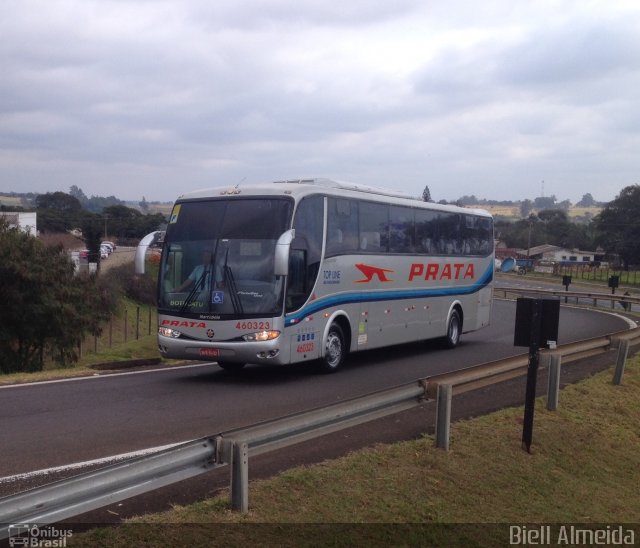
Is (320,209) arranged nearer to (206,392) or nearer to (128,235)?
(206,392)

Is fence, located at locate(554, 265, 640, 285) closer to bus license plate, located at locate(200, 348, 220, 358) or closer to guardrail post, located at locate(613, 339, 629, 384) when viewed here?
guardrail post, located at locate(613, 339, 629, 384)

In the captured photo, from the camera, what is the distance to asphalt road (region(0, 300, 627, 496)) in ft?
28.3

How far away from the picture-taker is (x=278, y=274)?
12.8 meters

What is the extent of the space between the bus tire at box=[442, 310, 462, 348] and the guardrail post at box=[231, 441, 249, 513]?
14.9 meters

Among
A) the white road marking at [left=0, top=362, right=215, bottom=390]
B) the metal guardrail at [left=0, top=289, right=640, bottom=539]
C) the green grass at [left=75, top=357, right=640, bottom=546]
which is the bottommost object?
the white road marking at [left=0, top=362, right=215, bottom=390]

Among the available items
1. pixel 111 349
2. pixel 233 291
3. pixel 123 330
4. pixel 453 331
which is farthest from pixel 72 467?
pixel 123 330

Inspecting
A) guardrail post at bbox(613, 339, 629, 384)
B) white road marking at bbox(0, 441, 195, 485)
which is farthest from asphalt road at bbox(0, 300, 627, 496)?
guardrail post at bbox(613, 339, 629, 384)

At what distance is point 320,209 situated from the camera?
14.6 metres

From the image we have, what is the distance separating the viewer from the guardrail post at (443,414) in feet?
28.7

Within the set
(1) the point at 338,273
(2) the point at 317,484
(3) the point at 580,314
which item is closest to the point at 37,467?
(2) the point at 317,484

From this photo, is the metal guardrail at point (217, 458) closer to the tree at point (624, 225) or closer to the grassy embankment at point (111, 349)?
the grassy embankment at point (111, 349)

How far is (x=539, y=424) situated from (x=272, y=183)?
662 cm

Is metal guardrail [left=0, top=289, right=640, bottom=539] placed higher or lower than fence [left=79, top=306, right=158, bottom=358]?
higher

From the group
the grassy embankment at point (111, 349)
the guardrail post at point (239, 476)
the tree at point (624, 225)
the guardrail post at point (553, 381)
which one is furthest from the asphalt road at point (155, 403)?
the tree at point (624, 225)
